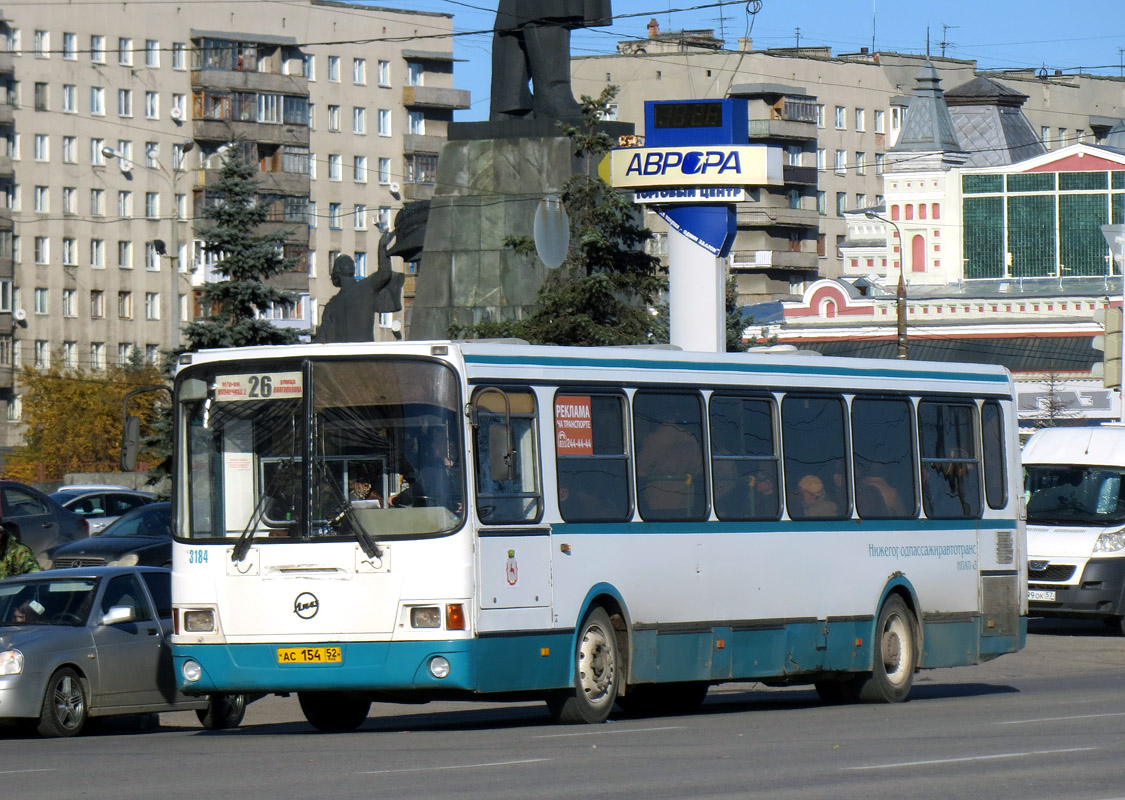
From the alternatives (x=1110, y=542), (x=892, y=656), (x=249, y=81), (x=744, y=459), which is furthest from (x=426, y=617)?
(x=249, y=81)

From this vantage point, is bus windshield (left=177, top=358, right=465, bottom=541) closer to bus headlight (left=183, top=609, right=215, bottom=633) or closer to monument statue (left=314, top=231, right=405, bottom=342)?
bus headlight (left=183, top=609, right=215, bottom=633)

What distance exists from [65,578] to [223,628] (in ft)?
10.7

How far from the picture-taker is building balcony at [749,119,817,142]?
123750 mm

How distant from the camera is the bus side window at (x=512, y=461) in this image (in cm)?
1423

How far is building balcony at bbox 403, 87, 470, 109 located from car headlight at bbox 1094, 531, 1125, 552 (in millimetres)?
88471

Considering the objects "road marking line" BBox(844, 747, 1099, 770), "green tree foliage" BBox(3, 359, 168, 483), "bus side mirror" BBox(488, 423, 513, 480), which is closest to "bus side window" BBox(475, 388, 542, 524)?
"bus side mirror" BBox(488, 423, 513, 480)

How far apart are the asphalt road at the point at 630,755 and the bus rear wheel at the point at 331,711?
0.55 ft

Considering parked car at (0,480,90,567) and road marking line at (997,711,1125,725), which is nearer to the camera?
road marking line at (997,711,1125,725)

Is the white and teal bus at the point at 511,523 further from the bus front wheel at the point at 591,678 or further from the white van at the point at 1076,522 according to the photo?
the white van at the point at 1076,522

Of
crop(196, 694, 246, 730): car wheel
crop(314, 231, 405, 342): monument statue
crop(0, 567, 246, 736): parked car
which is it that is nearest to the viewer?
crop(0, 567, 246, 736): parked car

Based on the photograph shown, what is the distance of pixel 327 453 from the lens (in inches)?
564

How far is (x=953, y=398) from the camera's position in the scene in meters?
18.7

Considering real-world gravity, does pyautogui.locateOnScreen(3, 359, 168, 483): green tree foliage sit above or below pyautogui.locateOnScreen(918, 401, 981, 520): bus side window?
above

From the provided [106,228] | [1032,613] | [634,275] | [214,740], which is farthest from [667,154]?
[106,228]
